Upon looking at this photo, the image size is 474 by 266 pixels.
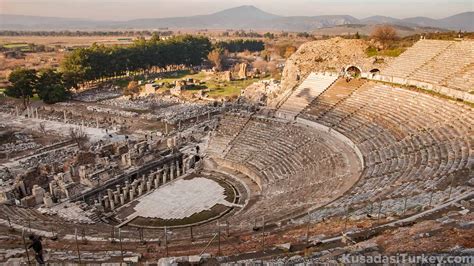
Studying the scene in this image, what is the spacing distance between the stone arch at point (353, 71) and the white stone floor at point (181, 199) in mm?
20942

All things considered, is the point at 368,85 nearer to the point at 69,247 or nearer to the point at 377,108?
the point at 377,108

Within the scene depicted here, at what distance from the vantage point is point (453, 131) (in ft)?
80.9

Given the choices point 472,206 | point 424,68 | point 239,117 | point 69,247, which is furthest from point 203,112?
point 472,206

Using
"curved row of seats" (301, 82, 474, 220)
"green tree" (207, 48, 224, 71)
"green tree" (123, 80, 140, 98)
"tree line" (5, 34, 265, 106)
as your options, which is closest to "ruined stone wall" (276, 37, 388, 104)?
"curved row of seats" (301, 82, 474, 220)

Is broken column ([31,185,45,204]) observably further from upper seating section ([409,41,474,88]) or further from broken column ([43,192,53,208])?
upper seating section ([409,41,474,88])

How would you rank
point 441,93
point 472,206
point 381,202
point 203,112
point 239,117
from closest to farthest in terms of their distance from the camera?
point 472,206, point 381,202, point 441,93, point 239,117, point 203,112

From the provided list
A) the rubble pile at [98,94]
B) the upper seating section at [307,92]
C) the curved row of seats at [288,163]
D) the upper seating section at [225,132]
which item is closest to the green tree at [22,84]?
the rubble pile at [98,94]

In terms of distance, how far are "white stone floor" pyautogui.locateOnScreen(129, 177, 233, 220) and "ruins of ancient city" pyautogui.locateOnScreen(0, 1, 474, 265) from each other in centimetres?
16

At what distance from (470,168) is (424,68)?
1970cm

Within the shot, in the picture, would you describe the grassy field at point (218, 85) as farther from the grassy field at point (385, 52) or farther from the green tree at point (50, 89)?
the grassy field at point (385, 52)

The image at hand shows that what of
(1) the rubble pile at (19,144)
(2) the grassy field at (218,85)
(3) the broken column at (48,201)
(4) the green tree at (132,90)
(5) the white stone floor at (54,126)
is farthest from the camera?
(4) the green tree at (132,90)

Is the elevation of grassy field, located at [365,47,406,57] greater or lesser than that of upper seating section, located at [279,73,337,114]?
greater

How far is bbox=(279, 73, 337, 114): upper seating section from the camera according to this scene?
38906 mm

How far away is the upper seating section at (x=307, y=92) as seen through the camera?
38906mm
